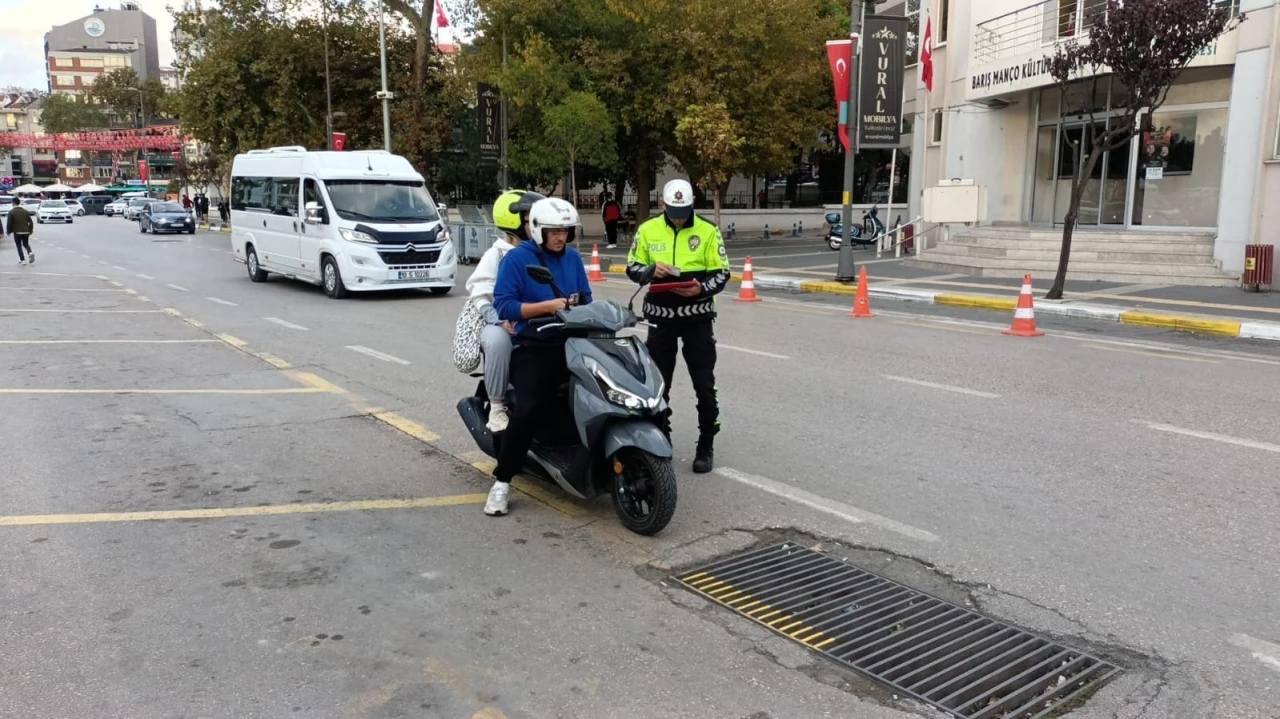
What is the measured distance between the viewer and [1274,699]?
3.24 metres

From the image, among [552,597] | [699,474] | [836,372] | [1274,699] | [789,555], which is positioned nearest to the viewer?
[1274,699]

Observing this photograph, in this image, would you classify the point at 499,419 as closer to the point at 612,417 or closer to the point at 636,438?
the point at 612,417

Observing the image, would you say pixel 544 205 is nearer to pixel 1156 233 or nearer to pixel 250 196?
pixel 250 196

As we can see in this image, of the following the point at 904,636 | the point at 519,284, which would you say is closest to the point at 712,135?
the point at 519,284

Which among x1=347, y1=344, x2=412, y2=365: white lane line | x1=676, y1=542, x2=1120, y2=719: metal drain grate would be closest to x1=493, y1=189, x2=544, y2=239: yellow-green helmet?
x1=676, y1=542, x2=1120, y2=719: metal drain grate

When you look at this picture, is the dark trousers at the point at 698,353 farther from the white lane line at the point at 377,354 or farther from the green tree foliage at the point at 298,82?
the green tree foliage at the point at 298,82

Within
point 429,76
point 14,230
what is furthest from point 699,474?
point 429,76

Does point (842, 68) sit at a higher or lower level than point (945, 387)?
higher

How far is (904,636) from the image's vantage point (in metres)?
3.73

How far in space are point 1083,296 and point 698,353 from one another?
12360mm

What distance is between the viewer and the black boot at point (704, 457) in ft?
19.3

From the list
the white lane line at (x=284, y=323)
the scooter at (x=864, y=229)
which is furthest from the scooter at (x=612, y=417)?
the scooter at (x=864, y=229)

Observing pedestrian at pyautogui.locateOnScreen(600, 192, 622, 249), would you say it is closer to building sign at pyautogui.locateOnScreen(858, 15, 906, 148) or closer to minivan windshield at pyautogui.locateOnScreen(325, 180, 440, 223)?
building sign at pyautogui.locateOnScreen(858, 15, 906, 148)

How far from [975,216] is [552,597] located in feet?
67.9
